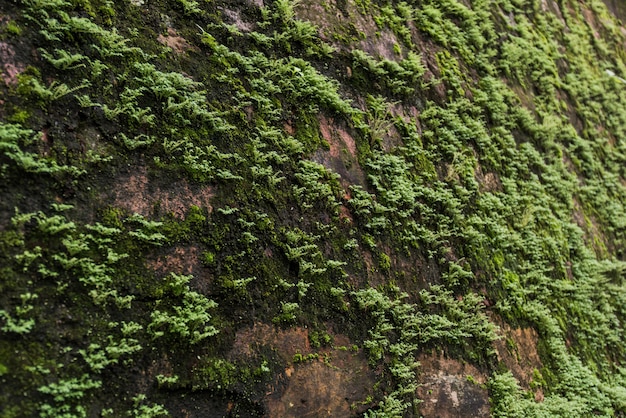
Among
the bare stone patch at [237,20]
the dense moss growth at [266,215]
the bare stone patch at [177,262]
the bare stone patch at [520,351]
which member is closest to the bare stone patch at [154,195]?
the dense moss growth at [266,215]

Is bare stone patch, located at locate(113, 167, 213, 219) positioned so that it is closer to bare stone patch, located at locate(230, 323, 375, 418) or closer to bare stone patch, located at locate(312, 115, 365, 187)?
bare stone patch, located at locate(230, 323, 375, 418)

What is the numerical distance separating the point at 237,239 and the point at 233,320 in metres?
0.70

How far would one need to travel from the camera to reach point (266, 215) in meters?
4.20

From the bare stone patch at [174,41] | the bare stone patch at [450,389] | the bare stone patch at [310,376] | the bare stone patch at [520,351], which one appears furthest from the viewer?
the bare stone patch at [520,351]

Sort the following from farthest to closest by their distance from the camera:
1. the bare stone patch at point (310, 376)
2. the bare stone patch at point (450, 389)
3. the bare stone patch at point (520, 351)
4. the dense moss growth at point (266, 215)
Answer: the bare stone patch at point (520, 351)
the bare stone patch at point (450, 389)
the bare stone patch at point (310, 376)
the dense moss growth at point (266, 215)

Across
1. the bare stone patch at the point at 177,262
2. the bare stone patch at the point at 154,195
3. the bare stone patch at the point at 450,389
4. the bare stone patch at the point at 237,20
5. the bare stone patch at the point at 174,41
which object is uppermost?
the bare stone patch at the point at 237,20

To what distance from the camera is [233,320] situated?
3674 millimetres

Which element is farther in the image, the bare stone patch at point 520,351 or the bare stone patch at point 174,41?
the bare stone patch at point 520,351

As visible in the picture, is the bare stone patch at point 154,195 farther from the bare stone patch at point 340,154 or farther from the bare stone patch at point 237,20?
the bare stone patch at point 237,20

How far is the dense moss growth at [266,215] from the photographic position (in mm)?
3078

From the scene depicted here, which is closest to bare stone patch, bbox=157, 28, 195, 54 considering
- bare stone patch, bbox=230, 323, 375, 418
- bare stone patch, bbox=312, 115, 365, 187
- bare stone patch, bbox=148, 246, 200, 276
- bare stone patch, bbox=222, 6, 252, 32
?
bare stone patch, bbox=222, 6, 252, 32

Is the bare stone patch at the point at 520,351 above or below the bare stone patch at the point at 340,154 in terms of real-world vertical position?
below

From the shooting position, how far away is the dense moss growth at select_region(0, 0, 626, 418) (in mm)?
3078

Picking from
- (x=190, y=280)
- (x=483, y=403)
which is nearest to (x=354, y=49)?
(x=190, y=280)
